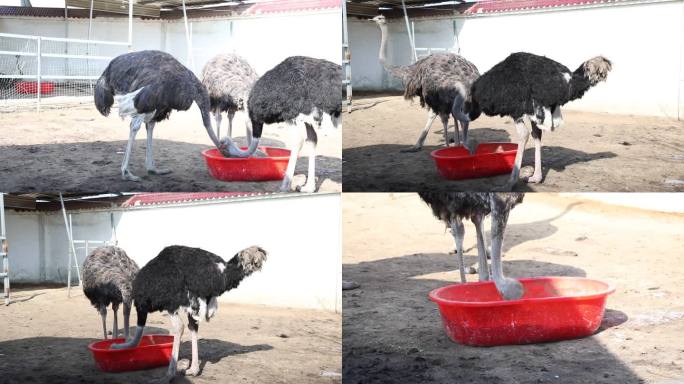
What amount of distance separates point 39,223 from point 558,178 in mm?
2322

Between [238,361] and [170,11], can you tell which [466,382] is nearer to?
[238,361]

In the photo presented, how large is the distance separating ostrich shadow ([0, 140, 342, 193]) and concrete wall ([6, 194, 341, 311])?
0.40 feet

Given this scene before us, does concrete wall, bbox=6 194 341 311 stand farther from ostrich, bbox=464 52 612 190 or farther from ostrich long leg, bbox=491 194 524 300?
ostrich, bbox=464 52 612 190

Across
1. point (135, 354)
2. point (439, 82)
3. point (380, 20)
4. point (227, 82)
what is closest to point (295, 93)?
point (227, 82)

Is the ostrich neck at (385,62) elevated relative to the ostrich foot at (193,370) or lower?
elevated

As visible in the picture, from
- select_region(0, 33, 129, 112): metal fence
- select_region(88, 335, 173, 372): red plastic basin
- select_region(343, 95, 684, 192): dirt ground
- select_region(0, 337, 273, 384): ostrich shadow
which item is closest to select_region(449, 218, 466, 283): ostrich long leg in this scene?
select_region(343, 95, 684, 192): dirt ground

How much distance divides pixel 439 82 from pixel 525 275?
106 centimetres

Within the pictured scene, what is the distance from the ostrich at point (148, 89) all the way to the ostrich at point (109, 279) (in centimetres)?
54

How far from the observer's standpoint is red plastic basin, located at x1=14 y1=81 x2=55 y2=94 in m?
5.07

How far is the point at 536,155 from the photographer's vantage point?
5039 millimetres

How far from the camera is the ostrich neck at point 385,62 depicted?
4.99 meters

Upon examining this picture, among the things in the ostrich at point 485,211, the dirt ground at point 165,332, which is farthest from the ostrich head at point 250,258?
the ostrich at point 485,211

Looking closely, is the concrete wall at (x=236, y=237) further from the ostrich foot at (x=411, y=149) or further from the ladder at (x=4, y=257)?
the ostrich foot at (x=411, y=149)

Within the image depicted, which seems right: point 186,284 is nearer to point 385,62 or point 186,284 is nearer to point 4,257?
point 4,257
